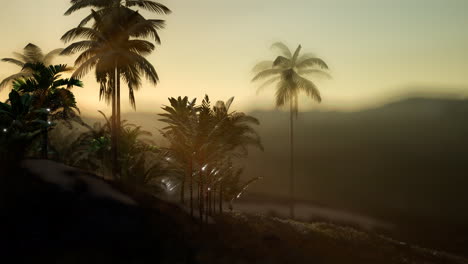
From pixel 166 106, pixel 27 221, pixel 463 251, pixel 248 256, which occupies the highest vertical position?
pixel 166 106

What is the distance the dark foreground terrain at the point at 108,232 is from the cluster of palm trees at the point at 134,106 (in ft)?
5.74

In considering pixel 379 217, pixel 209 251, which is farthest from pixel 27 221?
pixel 379 217

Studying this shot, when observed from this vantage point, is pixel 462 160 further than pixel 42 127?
Yes

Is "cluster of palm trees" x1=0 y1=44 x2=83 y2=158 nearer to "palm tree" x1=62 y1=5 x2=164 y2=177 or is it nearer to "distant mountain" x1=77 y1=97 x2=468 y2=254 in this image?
"palm tree" x1=62 y1=5 x2=164 y2=177

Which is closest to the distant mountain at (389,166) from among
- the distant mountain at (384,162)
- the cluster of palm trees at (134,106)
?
the distant mountain at (384,162)

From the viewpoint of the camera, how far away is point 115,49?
22.9m

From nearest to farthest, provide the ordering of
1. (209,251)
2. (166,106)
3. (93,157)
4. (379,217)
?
(209,251), (166,106), (93,157), (379,217)

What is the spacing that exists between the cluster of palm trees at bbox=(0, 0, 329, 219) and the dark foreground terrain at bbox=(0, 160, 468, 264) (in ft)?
5.74

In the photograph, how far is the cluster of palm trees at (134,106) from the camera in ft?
60.1

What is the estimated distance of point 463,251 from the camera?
3178 cm

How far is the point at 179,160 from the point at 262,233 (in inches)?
249

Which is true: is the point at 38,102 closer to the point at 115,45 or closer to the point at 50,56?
the point at 115,45

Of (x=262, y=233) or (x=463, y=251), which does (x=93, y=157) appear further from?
(x=463, y=251)

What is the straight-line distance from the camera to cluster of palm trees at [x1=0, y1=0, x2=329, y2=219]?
18312mm
